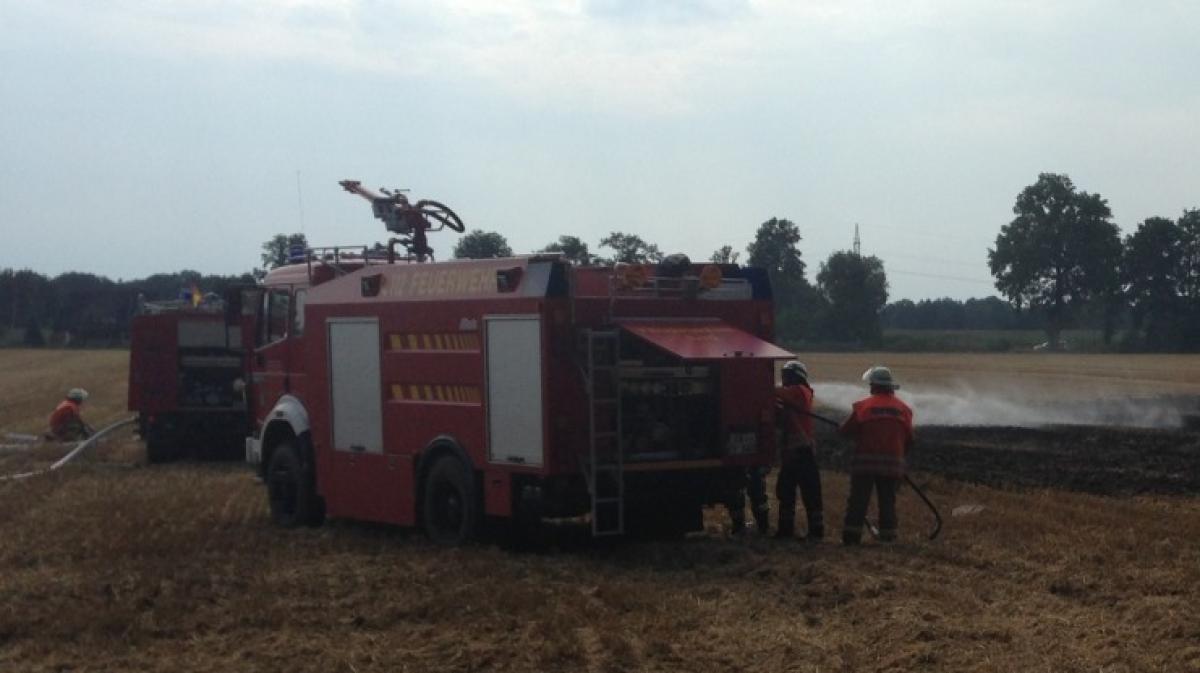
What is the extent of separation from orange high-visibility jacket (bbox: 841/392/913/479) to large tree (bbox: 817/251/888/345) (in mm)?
61059

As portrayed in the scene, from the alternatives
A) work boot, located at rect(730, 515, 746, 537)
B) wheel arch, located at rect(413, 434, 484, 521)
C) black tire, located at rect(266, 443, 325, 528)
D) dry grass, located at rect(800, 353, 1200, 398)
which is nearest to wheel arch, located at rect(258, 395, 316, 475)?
black tire, located at rect(266, 443, 325, 528)

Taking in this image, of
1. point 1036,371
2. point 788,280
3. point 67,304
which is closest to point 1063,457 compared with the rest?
point 1036,371

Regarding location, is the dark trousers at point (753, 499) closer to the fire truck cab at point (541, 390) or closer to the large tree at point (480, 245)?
the fire truck cab at point (541, 390)

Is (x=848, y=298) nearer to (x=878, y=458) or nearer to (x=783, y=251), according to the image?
(x=783, y=251)

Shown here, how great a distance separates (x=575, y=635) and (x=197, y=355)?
17.5 meters

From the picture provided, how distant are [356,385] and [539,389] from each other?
303cm

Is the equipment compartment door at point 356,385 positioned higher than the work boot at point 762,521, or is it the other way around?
the equipment compartment door at point 356,385

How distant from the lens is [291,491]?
16.8 metres

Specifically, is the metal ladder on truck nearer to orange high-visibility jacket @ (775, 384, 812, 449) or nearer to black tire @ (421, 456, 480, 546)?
black tire @ (421, 456, 480, 546)

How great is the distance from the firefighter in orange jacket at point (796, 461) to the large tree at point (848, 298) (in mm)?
60604

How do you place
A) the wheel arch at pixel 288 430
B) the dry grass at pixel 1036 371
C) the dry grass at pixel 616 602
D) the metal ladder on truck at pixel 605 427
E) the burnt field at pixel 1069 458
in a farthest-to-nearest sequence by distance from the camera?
the dry grass at pixel 1036 371 → the burnt field at pixel 1069 458 → the wheel arch at pixel 288 430 → the metal ladder on truck at pixel 605 427 → the dry grass at pixel 616 602

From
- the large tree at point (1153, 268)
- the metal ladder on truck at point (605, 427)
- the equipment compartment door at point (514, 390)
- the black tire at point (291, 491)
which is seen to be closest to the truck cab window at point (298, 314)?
the black tire at point (291, 491)

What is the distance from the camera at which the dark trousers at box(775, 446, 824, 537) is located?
46.0 ft

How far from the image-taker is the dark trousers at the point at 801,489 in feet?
46.0
